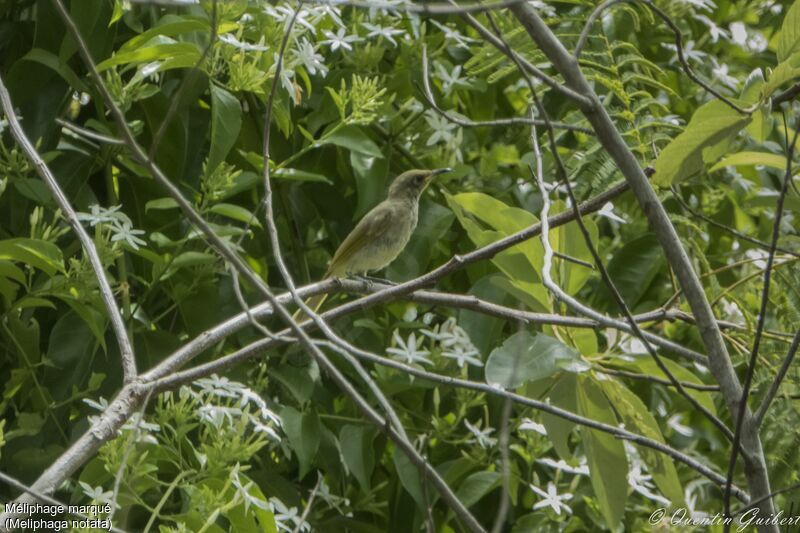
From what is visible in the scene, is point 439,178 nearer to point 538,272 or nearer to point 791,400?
point 538,272

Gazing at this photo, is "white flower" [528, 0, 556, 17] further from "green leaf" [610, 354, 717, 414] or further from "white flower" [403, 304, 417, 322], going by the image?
"green leaf" [610, 354, 717, 414]

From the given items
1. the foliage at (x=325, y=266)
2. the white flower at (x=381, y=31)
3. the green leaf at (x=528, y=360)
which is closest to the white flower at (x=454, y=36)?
the foliage at (x=325, y=266)

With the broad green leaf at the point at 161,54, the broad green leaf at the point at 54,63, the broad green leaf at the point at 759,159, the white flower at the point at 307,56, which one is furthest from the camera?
the white flower at the point at 307,56

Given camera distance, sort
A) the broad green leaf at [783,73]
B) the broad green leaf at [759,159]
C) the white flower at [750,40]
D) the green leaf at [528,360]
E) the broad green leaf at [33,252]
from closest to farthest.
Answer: the broad green leaf at [783,73]
the green leaf at [528,360]
the broad green leaf at [759,159]
the broad green leaf at [33,252]
the white flower at [750,40]

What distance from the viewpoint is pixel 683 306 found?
2594 mm

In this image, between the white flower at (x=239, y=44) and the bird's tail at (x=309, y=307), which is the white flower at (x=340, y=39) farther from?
the bird's tail at (x=309, y=307)

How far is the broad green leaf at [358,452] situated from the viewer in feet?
10.1

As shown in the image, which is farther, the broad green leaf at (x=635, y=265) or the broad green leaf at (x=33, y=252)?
the broad green leaf at (x=635, y=265)

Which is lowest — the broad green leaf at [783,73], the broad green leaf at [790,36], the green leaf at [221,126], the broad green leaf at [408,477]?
the broad green leaf at [408,477]

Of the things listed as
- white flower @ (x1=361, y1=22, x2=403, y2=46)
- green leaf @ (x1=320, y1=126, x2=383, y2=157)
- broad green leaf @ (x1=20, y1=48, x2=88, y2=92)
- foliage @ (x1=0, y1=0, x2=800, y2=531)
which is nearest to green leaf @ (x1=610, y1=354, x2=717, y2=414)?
foliage @ (x1=0, y1=0, x2=800, y2=531)

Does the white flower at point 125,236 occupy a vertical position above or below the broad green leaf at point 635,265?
above

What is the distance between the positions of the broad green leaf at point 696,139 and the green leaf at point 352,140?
129 centimetres

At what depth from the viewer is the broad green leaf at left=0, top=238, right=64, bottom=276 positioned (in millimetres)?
2496

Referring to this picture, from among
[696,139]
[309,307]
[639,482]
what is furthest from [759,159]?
[309,307]
